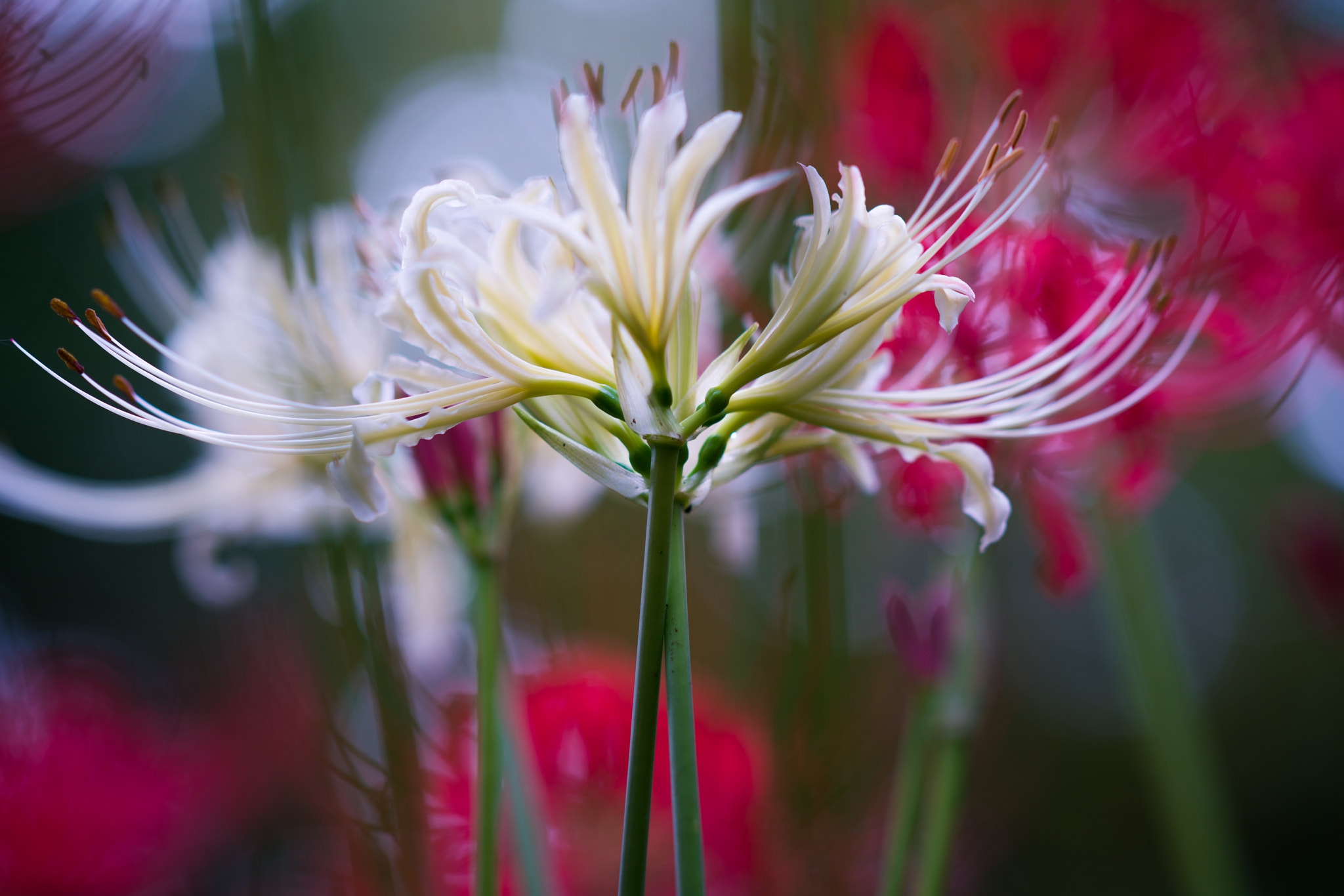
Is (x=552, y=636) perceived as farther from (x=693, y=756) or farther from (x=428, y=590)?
(x=693, y=756)

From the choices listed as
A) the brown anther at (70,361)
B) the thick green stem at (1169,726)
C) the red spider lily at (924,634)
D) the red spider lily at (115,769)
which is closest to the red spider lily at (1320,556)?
the thick green stem at (1169,726)

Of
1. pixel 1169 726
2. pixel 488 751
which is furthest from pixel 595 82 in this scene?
pixel 1169 726

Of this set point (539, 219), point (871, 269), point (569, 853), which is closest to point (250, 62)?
point (539, 219)

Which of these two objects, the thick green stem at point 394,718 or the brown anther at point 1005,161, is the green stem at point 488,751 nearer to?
the thick green stem at point 394,718

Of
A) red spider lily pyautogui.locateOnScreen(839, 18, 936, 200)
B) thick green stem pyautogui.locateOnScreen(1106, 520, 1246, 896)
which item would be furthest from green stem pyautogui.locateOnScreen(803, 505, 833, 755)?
thick green stem pyautogui.locateOnScreen(1106, 520, 1246, 896)

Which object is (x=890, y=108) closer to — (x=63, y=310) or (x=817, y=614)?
(x=817, y=614)

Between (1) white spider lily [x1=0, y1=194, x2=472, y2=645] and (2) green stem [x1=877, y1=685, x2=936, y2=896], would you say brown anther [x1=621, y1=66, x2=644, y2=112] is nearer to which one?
(1) white spider lily [x1=0, y1=194, x2=472, y2=645]
